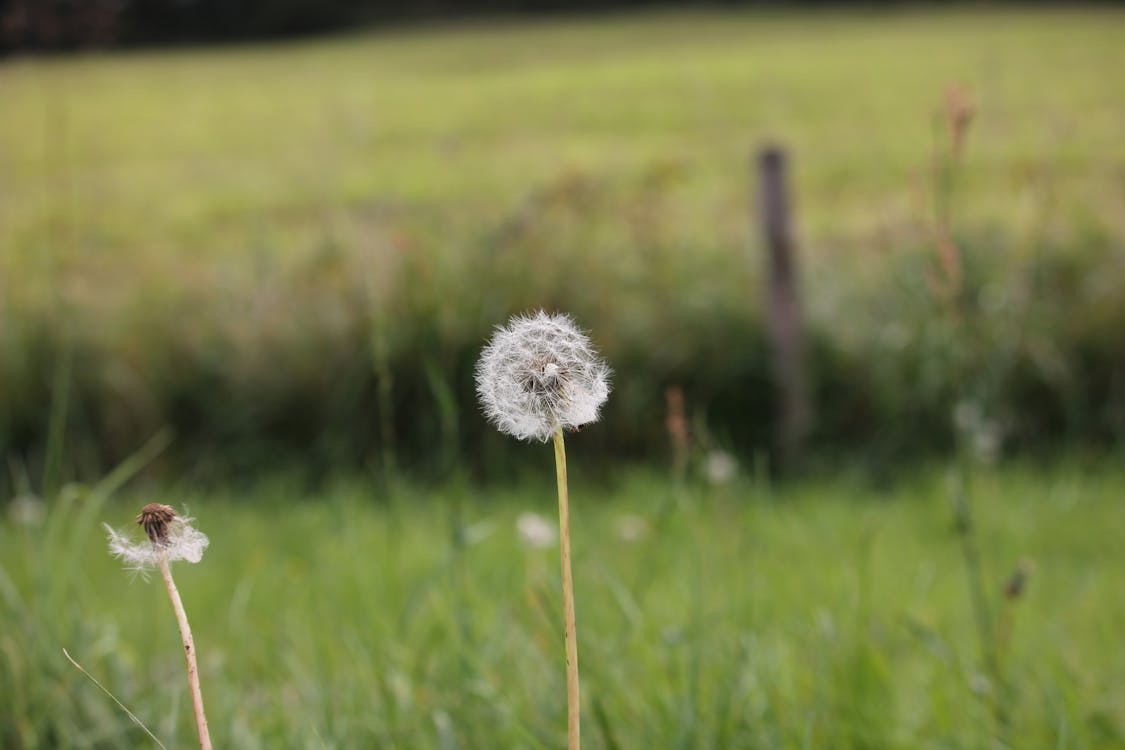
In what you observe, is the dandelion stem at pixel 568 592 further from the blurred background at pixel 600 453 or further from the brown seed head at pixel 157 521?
the blurred background at pixel 600 453

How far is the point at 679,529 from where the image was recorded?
3061 mm

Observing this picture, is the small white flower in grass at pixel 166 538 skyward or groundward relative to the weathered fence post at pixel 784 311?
skyward

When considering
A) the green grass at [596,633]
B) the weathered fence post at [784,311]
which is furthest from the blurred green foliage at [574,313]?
the green grass at [596,633]

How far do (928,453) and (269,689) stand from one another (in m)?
3.13

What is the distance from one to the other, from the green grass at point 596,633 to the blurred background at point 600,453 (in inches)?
0.5

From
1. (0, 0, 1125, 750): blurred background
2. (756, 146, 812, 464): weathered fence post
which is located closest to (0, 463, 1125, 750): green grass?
(0, 0, 1125, 750): blurred background

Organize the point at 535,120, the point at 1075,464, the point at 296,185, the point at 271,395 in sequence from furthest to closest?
the point at 535,120 < the point at 296,185 < the point at 271,395 < the point at 1075,464

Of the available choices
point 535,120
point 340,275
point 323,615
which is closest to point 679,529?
point 323,615

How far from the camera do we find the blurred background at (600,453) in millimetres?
1431

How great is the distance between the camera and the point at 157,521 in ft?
1.76

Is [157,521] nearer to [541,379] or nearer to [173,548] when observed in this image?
[173,548]

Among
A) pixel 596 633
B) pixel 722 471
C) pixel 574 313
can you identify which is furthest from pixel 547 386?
pixel 574 313

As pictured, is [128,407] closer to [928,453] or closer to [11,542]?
[11,542]

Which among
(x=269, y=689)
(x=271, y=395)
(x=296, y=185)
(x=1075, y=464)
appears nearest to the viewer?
(x=269, y=689)
